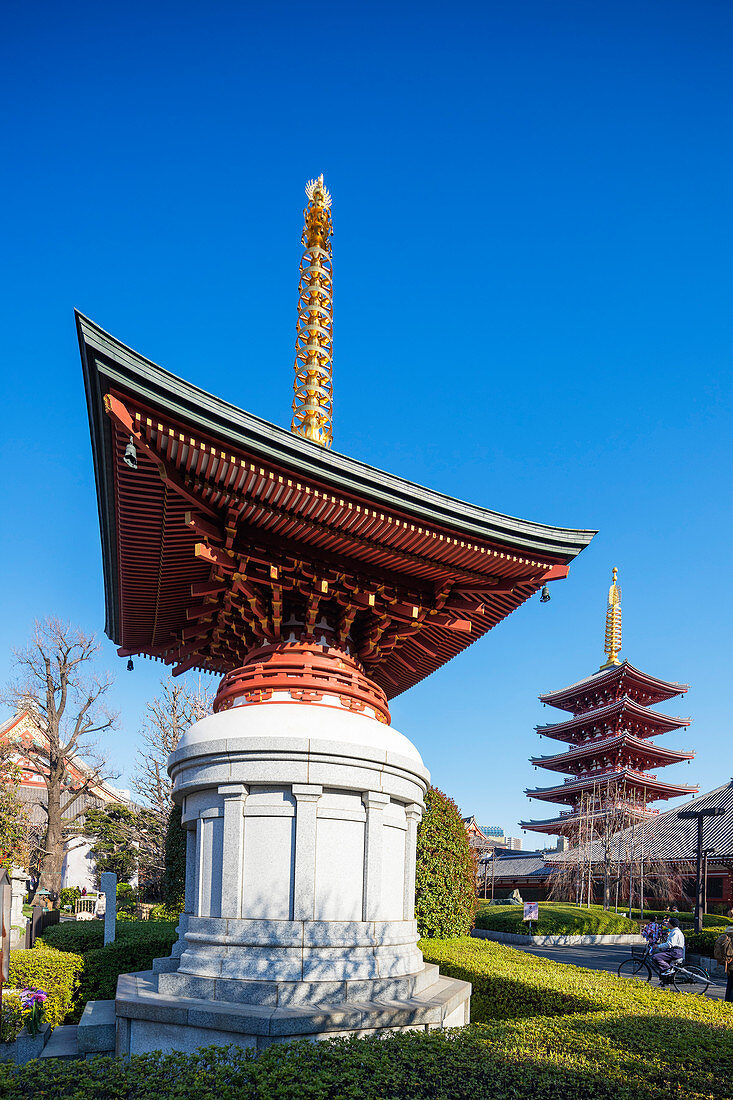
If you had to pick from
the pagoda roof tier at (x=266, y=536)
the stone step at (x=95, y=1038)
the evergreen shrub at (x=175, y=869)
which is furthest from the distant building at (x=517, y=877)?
the stone step at (x=95, y=1038)

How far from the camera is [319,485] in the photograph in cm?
867

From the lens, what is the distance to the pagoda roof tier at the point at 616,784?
154ft

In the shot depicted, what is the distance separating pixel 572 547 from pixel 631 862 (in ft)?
116

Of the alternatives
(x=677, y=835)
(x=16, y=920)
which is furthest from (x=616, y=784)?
(x=16, y=920)

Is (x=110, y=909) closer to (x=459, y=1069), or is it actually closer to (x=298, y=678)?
(x=298, y=678)

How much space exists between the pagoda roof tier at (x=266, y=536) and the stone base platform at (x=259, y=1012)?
4.29 metres

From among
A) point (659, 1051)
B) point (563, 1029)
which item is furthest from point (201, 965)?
point (659, 1051)

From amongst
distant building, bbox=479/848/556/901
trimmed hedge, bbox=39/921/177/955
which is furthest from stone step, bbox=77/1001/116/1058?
distant building, bbox=479/848/556/901

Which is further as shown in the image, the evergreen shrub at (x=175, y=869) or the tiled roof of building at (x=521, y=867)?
the tiled roof of building at (x=521, y=867)

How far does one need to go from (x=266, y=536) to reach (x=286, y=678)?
1978 millimetres

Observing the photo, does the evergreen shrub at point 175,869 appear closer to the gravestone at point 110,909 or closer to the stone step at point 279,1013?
the gravestone at point 110,909

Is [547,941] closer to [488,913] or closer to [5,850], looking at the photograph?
[488,913]

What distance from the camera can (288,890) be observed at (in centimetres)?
880

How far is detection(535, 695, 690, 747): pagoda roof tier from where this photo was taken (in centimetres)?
4841
